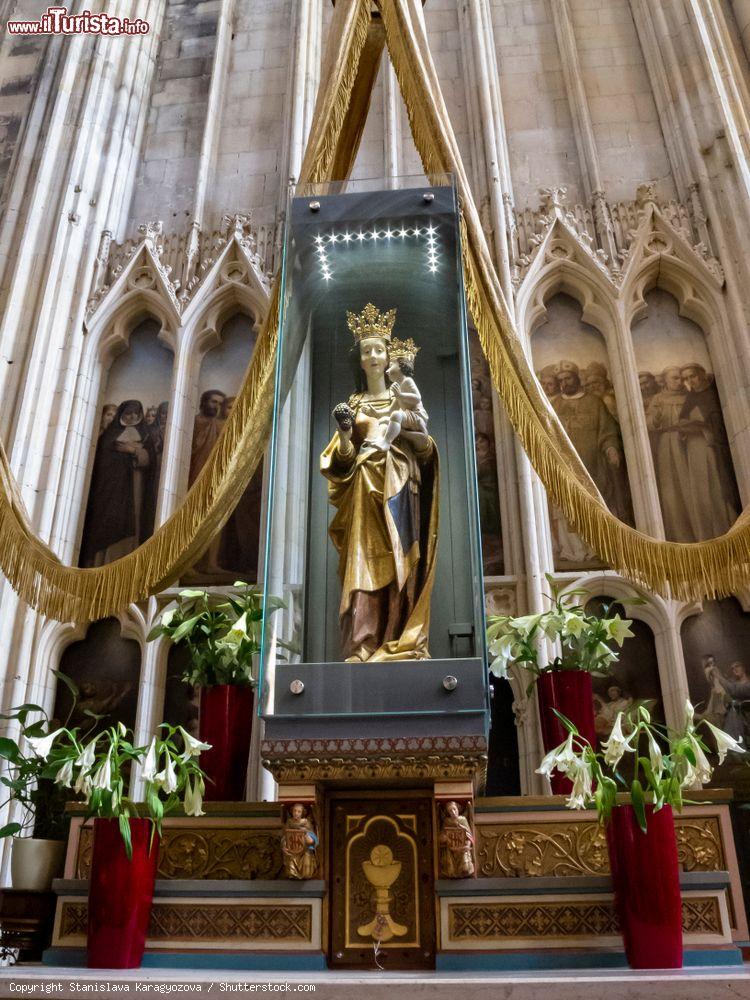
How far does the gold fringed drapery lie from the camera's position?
15.8ft

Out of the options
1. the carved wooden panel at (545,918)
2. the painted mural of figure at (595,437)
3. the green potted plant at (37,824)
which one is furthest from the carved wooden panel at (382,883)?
the painted mural of figure at (595,437)

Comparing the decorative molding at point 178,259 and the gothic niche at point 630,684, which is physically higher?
the decorative molding at point 178,259

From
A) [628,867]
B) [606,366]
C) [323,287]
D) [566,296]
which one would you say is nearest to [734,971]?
[628,867]

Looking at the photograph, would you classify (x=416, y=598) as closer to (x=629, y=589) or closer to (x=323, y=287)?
(x=323, y=287)

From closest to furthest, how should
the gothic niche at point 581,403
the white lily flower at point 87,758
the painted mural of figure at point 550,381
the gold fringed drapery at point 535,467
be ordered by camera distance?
the white lily flower at point 87,758
the gold fringed drapery at point 535,467
the gothic niche at point 581,403
the painted mural of figure at point 550,381

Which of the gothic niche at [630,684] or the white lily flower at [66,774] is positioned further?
the gothic niche at [630,684]

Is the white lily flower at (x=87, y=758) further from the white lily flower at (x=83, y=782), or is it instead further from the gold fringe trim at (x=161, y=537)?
the gold fringe trim at (x=161, y=537)

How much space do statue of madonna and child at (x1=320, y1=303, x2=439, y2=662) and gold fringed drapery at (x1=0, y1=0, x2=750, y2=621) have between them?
567 millimetres

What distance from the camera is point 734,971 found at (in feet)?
11.2

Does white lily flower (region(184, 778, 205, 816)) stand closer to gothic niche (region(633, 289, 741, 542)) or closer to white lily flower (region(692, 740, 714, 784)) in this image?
white lily flower (region(692, 740, 714, 784))

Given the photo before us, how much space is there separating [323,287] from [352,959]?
3.40m

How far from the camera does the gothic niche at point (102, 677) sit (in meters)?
7.68

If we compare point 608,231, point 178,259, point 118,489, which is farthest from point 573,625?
point 178,259

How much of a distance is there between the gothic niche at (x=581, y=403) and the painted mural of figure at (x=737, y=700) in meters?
1.28
